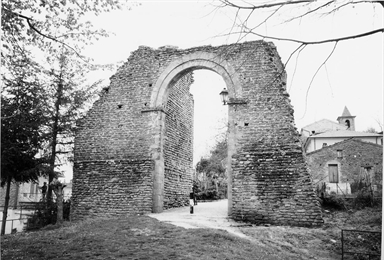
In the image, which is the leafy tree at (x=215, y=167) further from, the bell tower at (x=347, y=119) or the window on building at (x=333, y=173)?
the bell tower at (x=347, y=119)

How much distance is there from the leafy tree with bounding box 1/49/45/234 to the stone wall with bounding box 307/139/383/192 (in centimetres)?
2307

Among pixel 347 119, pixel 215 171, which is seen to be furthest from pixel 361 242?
pixel 347 119

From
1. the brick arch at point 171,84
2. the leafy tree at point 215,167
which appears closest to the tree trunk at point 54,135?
the brick arch at point 171,84

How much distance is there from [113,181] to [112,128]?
78.5 inches

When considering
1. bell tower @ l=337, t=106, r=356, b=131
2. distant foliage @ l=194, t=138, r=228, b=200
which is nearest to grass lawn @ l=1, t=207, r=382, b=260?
distant foliage @ l=194, t=138, r=228, b=200

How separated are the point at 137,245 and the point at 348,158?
2760 cm

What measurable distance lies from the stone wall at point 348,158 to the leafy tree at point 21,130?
2307 centimetres

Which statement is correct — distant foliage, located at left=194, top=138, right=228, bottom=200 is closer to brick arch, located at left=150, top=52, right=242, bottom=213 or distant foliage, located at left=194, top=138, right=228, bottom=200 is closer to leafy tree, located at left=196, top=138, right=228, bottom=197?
leafy tree, located at left=196, top=138, right=228, bottom=197

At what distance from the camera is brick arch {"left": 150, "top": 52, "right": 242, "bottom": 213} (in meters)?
11.0

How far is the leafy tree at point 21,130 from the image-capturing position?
9.85 meters

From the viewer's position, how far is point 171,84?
12.1m

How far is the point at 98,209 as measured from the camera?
1155 centimetres

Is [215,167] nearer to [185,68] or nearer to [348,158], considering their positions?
[348,158]

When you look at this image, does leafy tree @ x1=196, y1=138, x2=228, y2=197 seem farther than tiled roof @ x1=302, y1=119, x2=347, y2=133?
No
